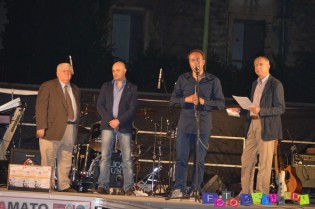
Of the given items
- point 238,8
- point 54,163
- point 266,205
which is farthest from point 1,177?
point 238,8

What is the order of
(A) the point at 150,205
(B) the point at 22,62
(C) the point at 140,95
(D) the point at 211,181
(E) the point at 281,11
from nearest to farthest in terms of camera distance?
1. (A) the point at 150,205
2. (D) the point at 211,181
3. (C) the point at 140,95
4. (B) the point at 22,62
5. (E) the point at 281,11

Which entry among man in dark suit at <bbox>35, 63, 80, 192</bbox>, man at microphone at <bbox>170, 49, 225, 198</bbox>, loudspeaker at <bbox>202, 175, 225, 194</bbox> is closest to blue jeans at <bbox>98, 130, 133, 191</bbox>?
man in dark suit at <bbox>35, 63, 80, 192</bbox>

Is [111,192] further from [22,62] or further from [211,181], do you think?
[22,62]

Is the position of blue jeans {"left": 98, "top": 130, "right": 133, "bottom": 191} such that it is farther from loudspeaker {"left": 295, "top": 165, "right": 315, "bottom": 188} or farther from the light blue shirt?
loudspeaker {"left": 295, "top": 165, "right": 315, "bottom": 188}

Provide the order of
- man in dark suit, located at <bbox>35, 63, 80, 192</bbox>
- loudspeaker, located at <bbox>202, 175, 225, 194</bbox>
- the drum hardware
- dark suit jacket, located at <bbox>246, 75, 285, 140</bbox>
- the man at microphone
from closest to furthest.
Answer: the man at microphone
dark suit jacket, located at <bbox>246, 75, 285, 140</bbox>
man in dark suit, located at <bbox>35, 63, 80, 192</bbox>
the drum hardware
loudspeaker, located at <bbox>202, 175, 225, 194</bbox>

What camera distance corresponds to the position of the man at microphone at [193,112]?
12172 mm

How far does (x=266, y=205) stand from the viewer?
11797mm

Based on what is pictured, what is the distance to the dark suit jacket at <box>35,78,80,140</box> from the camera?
1245 centimetres

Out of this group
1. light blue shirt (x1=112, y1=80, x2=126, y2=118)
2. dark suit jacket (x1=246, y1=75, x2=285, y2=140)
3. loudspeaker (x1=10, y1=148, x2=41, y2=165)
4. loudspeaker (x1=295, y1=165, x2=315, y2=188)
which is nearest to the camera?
dark suit jacket (x1=246, y1=75, x2=285, y2=140)

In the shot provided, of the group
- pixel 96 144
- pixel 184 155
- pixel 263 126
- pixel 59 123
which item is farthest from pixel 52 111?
pixel 263 126

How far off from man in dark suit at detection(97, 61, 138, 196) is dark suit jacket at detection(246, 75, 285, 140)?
1732 millimetres

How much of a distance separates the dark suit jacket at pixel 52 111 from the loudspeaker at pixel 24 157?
55 centimetres

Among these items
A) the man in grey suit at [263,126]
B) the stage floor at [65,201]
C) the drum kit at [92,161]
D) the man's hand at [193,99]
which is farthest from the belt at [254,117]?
the drum kit at [92,161]

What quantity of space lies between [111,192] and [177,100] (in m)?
1.56
